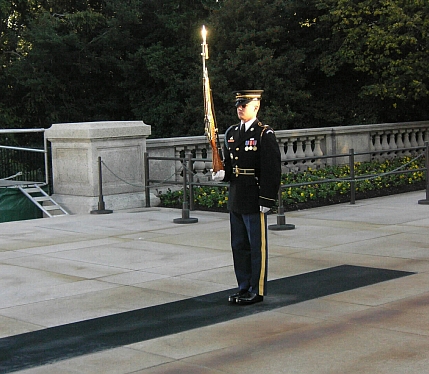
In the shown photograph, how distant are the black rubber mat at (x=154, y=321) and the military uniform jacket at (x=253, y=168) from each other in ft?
3.01

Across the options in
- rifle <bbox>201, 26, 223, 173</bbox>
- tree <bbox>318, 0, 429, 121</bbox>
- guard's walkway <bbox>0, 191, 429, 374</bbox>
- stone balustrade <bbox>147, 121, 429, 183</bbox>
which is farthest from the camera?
tree <bbox>318, 0, 429, 121</bbox>

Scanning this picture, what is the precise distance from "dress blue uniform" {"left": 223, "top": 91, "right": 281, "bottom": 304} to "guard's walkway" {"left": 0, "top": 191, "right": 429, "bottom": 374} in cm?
30

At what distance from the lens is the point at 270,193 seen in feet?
26.0

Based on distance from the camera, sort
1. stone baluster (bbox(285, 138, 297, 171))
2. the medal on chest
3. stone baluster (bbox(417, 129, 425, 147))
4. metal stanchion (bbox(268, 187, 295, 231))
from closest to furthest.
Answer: the medal on chest < metal stanchion (bbox(268, 187, 295, 231)) < stone baluster (bbox(285, 138, 297, 171)) < stone baluster (bbox(417, 129, 425, 147))

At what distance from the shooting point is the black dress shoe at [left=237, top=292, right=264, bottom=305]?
7969 mm

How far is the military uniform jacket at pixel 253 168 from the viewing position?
796 cm

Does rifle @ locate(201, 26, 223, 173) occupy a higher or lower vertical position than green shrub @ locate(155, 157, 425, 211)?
higher

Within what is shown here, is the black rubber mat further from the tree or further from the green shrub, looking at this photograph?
the tree

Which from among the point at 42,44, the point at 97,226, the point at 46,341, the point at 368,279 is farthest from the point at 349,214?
the point at 42,44

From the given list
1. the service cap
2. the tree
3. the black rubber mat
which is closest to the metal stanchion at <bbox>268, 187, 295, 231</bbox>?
the black rubber mat

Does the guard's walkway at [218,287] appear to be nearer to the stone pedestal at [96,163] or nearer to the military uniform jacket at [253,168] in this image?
the stone pedestal at [96,163]

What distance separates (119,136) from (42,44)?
15681mm

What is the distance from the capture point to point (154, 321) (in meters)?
7.50

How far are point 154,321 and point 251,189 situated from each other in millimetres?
1500
